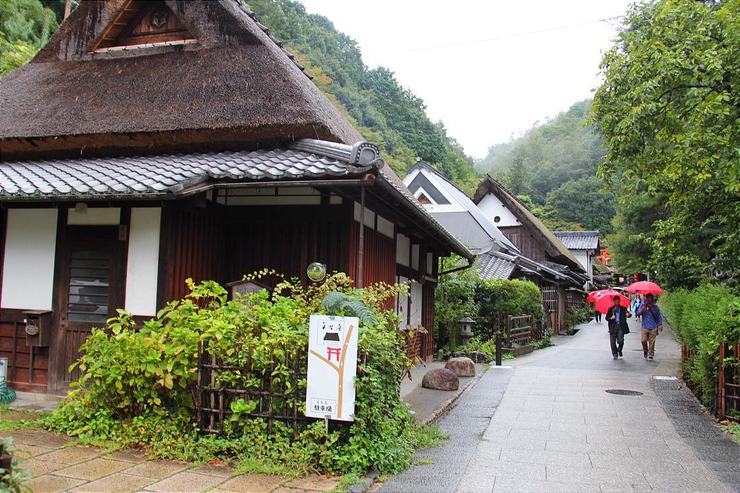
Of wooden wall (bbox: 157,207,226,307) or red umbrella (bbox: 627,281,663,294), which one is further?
red umbrella (bbox: 627,281,663,294)

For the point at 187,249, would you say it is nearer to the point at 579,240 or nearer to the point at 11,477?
the point at 11,477

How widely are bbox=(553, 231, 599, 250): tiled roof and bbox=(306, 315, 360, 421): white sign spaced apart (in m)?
38.1

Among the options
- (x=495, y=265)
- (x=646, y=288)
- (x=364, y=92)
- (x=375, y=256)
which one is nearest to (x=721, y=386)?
(x=375, y=256)

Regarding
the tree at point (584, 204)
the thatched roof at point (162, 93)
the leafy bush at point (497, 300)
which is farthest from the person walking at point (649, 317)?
the tree at point (584, 204)

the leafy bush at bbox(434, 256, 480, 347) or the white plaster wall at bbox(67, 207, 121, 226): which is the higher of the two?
the white plaster wall at bbox(67, 207, 121, 226)

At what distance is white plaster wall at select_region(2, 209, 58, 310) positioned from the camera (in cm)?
788

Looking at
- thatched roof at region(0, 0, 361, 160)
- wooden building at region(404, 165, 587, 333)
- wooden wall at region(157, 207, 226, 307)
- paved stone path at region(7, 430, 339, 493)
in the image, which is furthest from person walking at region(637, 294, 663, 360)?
paved stone path at region(7, 430, 339, 493)

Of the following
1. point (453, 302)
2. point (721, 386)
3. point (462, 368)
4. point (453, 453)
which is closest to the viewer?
point (453, 453)

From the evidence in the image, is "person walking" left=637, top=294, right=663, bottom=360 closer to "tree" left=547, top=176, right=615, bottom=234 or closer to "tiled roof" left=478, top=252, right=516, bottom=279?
"tiled roof" left=478, top=252, right=516, bottom=279

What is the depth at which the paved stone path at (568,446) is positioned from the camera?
199 inches

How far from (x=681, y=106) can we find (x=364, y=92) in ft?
142

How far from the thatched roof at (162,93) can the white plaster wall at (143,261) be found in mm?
1810

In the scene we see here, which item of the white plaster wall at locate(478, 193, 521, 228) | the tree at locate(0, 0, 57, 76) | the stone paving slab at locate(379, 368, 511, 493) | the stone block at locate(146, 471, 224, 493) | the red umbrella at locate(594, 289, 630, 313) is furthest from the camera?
the white plaster wall at locate(478, 193, 521, 228)

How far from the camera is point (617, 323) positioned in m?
15.0
